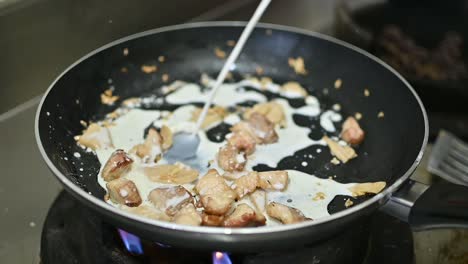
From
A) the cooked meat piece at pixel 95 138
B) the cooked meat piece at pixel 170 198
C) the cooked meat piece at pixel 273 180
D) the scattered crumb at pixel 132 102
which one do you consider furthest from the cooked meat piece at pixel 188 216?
the scattered crumb at pixel 132 102

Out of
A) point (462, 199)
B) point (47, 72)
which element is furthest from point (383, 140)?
point (47, 72)

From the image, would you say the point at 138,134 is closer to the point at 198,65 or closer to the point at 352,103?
the point at 198,65

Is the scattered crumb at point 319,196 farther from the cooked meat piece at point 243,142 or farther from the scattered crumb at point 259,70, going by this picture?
the scattered crumb at point 259,70

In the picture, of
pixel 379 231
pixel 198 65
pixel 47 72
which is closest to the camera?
pixel 379 231

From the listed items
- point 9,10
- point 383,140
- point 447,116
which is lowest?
point 447,116

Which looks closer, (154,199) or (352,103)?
(154,199)

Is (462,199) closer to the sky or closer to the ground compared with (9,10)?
closer to the ground

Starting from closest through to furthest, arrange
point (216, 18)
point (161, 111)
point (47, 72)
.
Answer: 1. point (47, 72)
2. point (161, 111)
3. point (216, 18)
